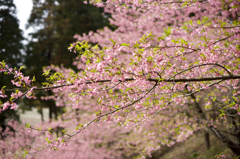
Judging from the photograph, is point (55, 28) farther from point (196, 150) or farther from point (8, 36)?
point (196, 150)

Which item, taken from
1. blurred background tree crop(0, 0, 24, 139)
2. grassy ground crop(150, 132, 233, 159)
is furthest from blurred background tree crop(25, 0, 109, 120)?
grassy ground crop(150, 132, 233, 159)

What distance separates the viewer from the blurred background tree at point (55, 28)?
12.0m

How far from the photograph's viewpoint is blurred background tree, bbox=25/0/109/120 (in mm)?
12031

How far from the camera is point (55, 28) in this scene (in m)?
12.8

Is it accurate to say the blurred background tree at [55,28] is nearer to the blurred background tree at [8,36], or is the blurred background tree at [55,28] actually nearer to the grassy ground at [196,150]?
Result: the blurred background tree at [8,36]

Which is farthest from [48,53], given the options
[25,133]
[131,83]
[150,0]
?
[131,83]

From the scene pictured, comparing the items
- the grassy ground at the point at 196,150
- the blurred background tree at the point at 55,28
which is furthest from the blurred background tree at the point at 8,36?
the grassy ground at the point at 196,150

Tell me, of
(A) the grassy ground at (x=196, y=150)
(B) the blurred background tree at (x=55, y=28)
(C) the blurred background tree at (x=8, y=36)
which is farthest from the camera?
(B) the blurred background tree at (x=55, y=28)

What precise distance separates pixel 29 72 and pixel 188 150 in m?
12.3

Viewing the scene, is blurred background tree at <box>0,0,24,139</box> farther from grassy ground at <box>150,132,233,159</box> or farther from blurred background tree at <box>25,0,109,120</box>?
grassy ground at <box>150,132,233,159</box>

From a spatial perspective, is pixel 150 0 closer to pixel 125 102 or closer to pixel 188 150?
pixel 125 102

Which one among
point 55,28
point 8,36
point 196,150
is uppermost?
point 55,28

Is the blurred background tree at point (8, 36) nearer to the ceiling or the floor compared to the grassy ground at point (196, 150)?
nearer to the ceiling

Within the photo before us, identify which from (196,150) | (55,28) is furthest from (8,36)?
(196,150)
